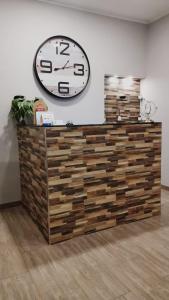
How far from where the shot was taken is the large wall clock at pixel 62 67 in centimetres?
339

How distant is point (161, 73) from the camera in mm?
3977

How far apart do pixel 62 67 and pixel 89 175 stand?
5.96ft

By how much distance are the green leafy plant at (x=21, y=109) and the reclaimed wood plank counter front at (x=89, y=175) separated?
0.67ft

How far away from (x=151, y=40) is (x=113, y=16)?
79 centimetres

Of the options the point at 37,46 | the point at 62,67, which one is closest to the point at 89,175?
the point at 62,67

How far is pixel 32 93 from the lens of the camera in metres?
3.40

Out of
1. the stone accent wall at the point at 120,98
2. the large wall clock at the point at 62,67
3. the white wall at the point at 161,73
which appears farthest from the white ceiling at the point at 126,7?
the stone accent wall at the point at 120,98

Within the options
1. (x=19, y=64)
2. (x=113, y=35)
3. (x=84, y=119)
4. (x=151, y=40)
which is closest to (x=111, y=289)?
(x=84, y=119)

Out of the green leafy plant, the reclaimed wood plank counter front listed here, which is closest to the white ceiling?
the green leafy plant

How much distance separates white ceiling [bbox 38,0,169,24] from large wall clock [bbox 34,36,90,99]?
52cm

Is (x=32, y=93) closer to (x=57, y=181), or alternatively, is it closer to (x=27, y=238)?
(x=57, y=181)

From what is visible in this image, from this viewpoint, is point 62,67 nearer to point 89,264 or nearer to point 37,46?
point 37,46

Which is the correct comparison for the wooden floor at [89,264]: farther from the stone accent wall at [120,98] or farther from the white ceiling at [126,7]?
the white ceiling at [126,7]

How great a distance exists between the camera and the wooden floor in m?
1.76
